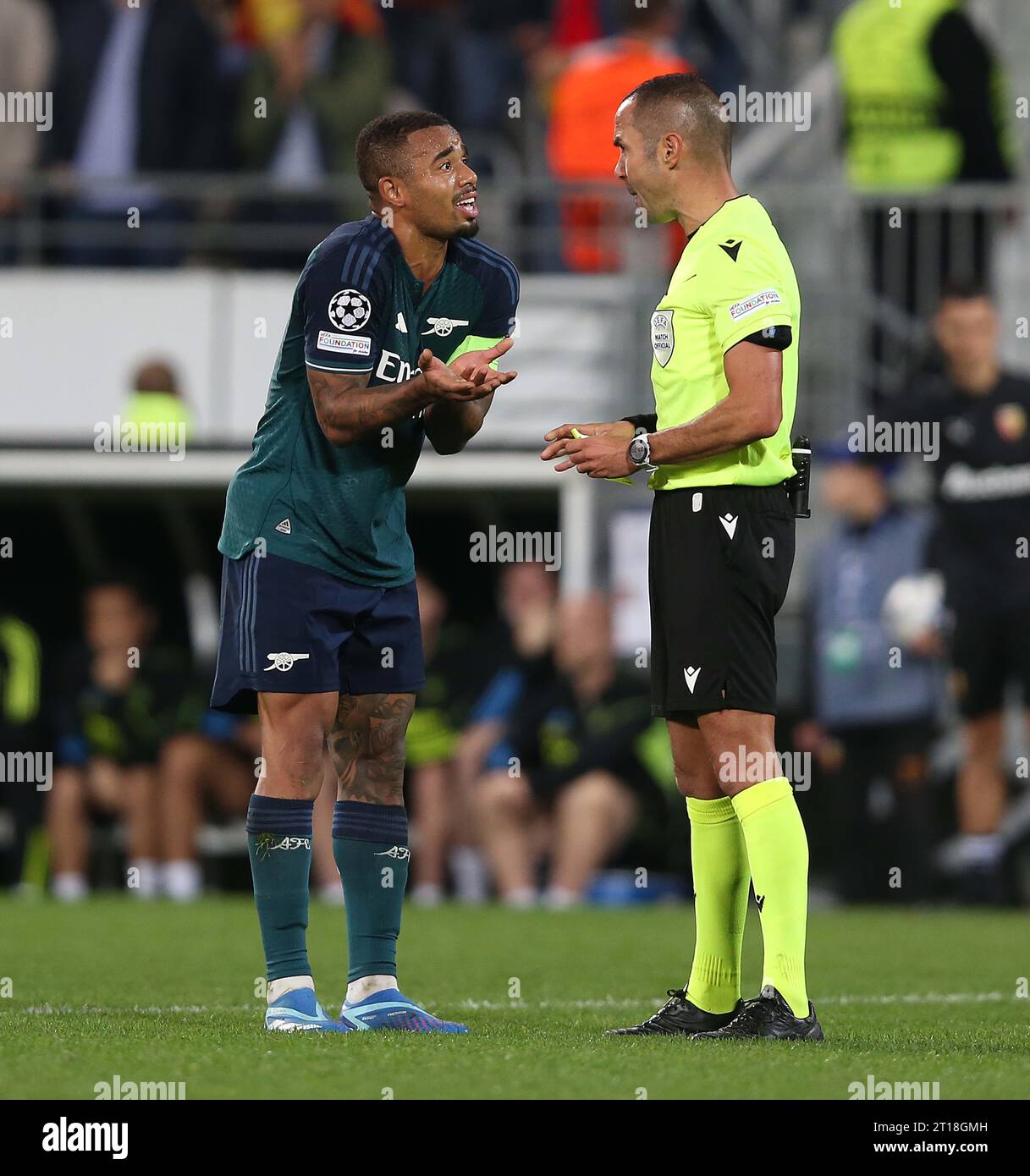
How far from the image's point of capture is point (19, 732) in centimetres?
1284

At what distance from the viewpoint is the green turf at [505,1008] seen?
4336mm

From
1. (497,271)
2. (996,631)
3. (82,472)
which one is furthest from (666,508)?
(82,472)

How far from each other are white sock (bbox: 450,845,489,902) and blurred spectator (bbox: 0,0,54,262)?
15.3 feet

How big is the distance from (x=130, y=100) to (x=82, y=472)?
103 inches

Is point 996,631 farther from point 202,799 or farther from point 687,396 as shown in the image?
point 687,396

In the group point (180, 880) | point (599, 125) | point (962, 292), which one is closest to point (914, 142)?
point (599, 125)

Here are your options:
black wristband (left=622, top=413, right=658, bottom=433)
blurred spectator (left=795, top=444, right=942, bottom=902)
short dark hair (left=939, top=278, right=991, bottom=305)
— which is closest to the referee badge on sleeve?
black wristband (left=622, top=413, right=658, bottom=433)

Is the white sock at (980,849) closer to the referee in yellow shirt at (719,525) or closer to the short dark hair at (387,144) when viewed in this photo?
the referee in yellow shirt at (719,525)

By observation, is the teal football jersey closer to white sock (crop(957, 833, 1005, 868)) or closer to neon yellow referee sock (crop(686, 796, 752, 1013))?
neon yellow referee sock (crop(686, 796, 752, 1013))

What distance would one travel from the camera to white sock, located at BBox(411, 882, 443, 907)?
39.3 feet

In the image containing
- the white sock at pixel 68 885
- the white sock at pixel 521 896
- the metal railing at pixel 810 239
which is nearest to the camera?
the white sock at pixel 521 896

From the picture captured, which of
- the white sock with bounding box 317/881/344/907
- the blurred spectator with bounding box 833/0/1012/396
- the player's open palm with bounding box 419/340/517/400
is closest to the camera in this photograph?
the player's open palm with bounding box 419/340/517/400

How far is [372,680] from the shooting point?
5484mm

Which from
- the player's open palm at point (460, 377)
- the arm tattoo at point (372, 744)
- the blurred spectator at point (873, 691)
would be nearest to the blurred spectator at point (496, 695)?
the blurred spectator at point (873, 691)
